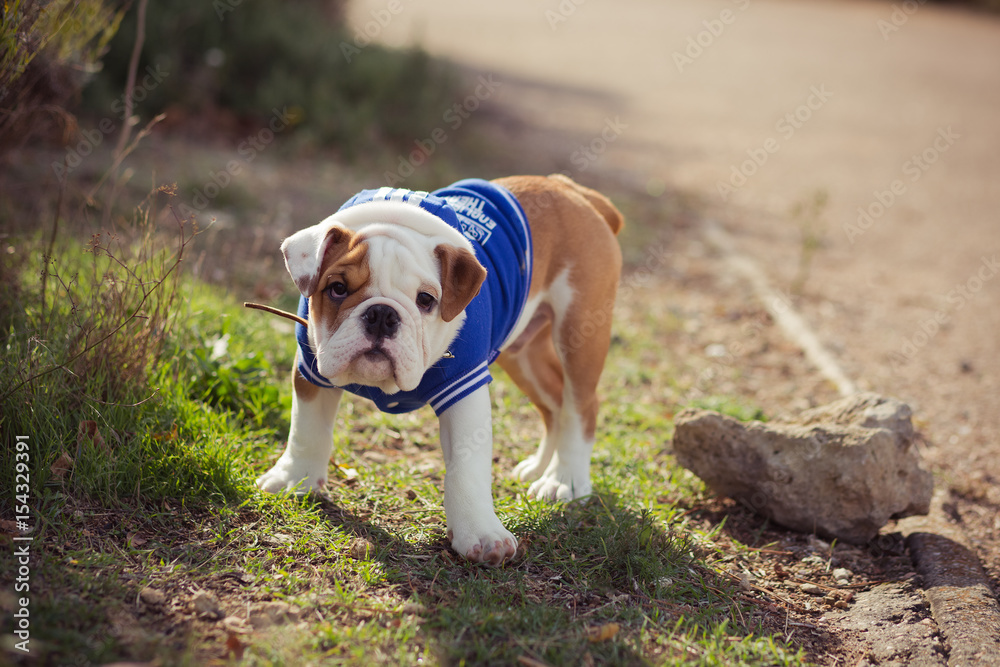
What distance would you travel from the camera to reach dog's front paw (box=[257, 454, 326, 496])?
11.7 ft

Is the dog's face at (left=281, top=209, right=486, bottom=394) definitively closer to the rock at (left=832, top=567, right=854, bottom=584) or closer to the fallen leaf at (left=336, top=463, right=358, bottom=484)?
the fallen leaf at (left=336, top=463, right=358, bottom=484)

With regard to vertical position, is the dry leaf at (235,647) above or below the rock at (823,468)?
above

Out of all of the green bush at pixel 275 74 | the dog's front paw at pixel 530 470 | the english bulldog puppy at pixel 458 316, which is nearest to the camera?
the english bulldog puppy at pixel 458 316

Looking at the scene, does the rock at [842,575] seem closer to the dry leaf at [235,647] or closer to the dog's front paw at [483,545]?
the dog's front paw at [483,545]

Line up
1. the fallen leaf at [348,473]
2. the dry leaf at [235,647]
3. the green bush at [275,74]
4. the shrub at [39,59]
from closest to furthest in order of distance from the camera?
the dry leaf at [235,647] → the shrub at [39,59] → the fallen leaf at [348,473] → the green bush at [275,74]

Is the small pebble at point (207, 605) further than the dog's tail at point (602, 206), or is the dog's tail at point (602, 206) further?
the dog's tail at point (602, 206)

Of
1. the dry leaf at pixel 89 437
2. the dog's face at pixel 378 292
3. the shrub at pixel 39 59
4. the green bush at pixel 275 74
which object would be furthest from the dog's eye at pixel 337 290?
the green bush at pixel 275 74

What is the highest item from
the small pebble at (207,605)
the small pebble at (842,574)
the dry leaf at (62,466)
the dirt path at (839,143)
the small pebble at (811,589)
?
the dry leaf at (62,466)

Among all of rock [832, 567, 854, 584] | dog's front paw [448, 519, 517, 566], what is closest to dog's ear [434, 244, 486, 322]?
dog's front paw [448, 519, 517, 566]

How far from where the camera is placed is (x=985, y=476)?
4.88 metres

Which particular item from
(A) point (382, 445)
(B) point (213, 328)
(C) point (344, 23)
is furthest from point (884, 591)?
(C) point (344, 23)

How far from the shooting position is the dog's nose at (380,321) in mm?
2920

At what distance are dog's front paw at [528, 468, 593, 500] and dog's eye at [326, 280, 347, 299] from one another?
1.57 meters

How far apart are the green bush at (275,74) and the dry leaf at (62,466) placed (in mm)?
6180
